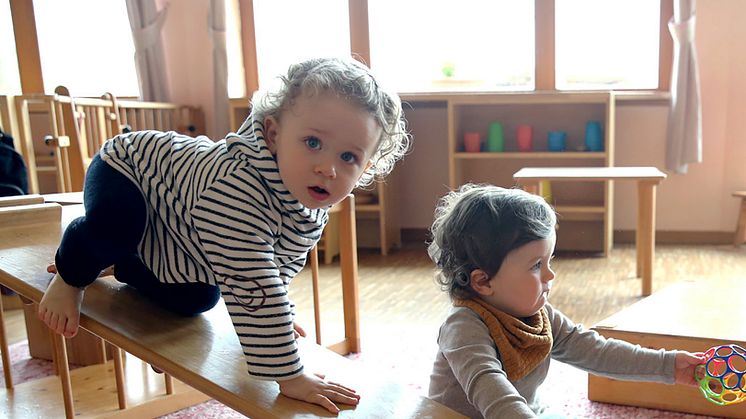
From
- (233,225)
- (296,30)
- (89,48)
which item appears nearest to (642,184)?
(233,225)

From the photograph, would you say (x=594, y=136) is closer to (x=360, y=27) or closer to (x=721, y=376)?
(x=360, y=27)

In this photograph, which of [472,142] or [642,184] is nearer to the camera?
[642,184]

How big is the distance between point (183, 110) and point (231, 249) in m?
3.34

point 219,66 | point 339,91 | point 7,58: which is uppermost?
point 7,58

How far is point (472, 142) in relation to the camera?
3545 mm

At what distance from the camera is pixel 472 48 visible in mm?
3832

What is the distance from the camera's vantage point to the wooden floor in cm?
216

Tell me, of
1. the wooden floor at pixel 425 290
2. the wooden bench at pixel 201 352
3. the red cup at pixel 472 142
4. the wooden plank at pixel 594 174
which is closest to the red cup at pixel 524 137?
the red cup at pixel 472 142

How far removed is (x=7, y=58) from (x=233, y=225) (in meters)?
4.05

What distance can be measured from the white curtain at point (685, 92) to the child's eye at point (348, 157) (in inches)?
114

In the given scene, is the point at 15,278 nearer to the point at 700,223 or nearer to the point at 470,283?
the point at 470,283

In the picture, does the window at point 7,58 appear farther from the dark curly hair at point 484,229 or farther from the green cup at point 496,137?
the dark curly hair at point 484,229

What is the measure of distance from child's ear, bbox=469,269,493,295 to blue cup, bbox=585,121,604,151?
2.67 meters

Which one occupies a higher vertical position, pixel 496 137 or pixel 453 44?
pixel 453 44
